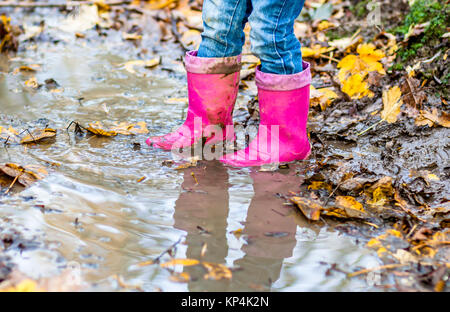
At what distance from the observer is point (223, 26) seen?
1992 mm

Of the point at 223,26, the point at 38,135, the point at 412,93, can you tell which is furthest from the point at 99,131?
the point at 412,93

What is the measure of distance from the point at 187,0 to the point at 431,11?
2.42 meters

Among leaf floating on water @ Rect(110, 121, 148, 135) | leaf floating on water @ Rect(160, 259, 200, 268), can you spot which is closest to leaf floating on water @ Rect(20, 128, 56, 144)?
leaf floating on water @ Rect(110, 121, 148, 135)

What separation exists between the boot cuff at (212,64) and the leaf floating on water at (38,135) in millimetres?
731

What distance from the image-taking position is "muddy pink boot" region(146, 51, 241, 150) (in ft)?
6.93

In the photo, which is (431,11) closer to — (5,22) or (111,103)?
(111,103)

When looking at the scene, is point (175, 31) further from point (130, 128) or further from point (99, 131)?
point (99, 131)

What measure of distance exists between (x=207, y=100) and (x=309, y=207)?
30.7 inches

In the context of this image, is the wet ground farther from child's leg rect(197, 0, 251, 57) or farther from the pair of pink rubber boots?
child's leg rect(197, 0, 251, 57)

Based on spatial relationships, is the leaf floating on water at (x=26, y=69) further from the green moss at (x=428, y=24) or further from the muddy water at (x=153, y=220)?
the green moss at (x=428, y=24)

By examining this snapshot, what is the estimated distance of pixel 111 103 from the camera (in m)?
2.72

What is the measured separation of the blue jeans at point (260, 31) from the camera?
5.98ft

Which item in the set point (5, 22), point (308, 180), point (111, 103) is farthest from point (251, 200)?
point (5, 22)

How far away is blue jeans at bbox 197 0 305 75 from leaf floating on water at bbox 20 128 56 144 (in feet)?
2.62
